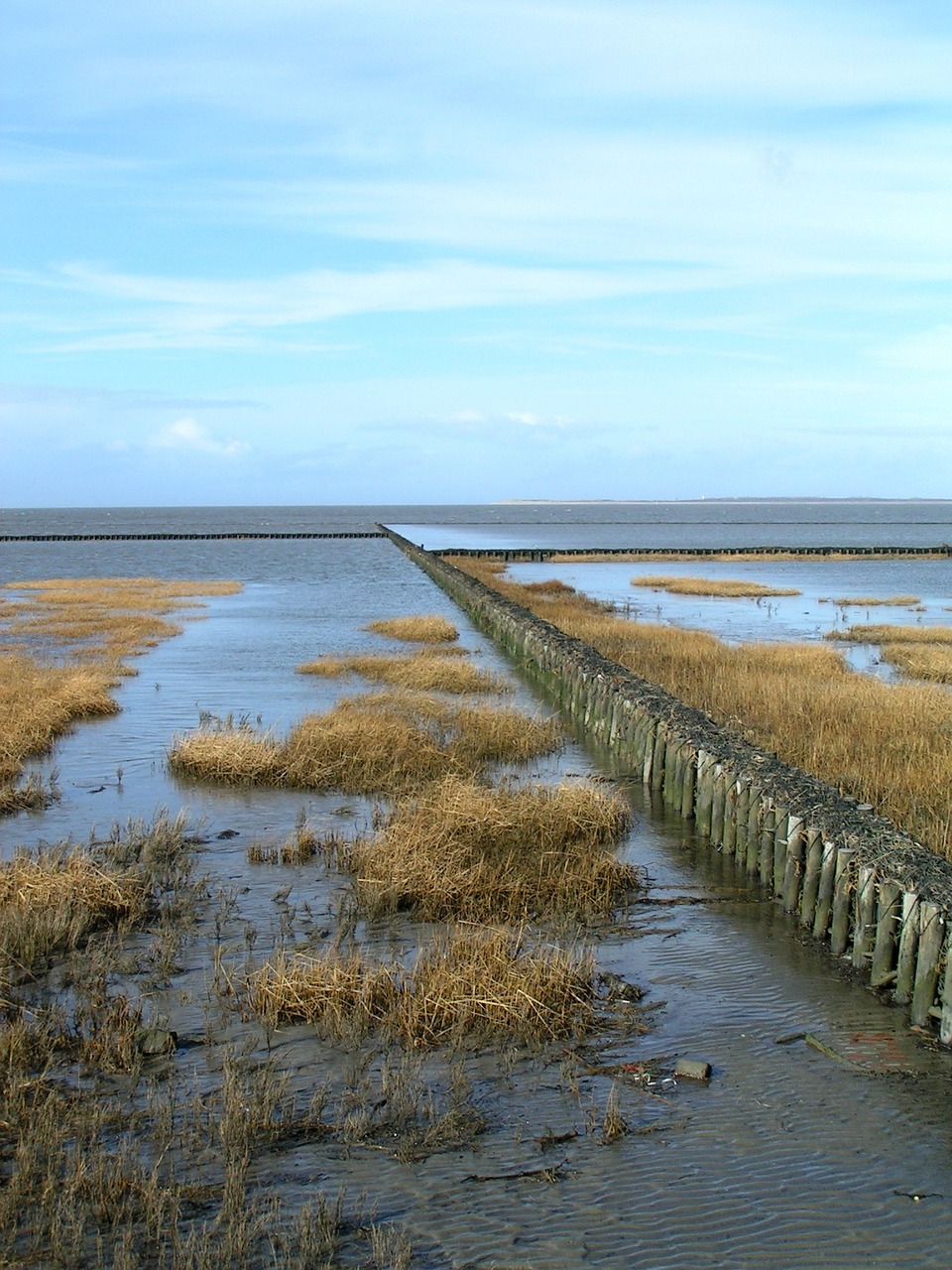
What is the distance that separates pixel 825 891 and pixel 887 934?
1.03 metres

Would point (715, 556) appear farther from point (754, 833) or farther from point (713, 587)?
point (754, 833)

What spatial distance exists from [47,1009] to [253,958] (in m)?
1.56

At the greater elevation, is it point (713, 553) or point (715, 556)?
point (713, 553)

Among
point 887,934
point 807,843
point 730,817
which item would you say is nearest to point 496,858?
point 730,817

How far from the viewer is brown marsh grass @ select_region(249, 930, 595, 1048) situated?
761 cm

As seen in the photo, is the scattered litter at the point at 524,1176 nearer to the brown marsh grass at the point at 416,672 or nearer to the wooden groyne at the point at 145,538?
the brown marsh grass at the point at 416,672

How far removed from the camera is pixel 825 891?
368 inches

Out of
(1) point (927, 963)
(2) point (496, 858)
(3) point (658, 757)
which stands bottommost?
(2) point (496, 858)

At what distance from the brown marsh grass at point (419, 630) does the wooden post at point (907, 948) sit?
2091cm

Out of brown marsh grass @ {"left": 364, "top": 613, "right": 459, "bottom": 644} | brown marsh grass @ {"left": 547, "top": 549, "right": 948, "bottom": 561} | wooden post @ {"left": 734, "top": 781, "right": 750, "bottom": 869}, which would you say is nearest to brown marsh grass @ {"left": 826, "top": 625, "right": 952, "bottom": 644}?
brown marsh grass @ {"left": 364, "top": 613, "right": 459, "bottom": 644}

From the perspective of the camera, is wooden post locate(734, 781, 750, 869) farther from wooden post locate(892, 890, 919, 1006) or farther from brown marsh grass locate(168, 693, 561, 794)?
brown marsh grass locate(168, 693, 561, 794)

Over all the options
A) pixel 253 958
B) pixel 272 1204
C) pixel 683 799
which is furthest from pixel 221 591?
pixel 272 1204

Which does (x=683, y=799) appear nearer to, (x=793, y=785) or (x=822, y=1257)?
(x=793, y=785)

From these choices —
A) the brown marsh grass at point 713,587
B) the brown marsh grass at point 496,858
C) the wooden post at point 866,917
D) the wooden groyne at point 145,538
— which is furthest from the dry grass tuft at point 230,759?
the wooden groyne at point 145,538
